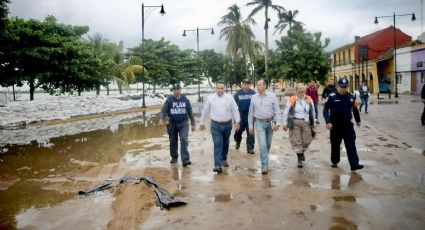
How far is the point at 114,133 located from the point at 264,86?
26.9ft

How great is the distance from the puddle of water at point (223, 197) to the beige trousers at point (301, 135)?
2.34 m

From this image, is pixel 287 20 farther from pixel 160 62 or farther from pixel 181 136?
pixel 181 136

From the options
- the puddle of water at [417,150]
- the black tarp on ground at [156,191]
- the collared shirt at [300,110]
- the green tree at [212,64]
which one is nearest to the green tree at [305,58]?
the puddle of water at [417,150]

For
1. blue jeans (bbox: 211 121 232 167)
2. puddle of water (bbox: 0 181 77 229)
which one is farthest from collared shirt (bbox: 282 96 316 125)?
puddle of water (bbox: 0 181 77 229)

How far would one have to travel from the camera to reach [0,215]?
4.79m

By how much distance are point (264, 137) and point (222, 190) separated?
1770mm

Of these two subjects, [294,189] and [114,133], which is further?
[114,133]

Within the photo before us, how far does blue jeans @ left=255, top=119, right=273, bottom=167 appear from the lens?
6.75 m

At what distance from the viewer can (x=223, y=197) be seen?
5281 mm

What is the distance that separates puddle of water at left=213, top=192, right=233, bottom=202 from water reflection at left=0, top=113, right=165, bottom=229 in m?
Answer: 2.29

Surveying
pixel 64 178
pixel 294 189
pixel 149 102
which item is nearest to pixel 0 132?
pixel 64 178

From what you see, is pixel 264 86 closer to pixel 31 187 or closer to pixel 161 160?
pixel 161 160

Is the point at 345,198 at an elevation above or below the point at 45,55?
below

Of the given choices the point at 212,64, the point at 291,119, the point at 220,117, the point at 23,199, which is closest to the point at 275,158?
the point at 291,119
